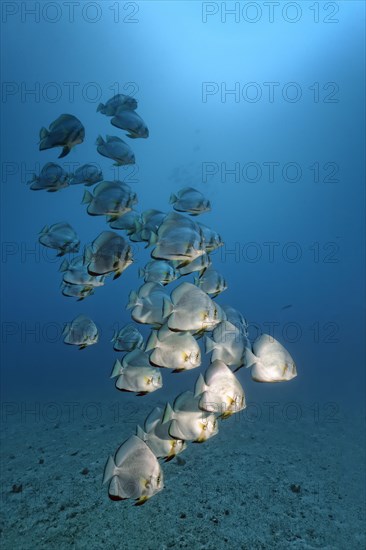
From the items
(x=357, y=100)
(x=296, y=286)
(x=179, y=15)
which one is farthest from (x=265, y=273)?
(x=179, y=15)

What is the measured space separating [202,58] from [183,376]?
31.3m

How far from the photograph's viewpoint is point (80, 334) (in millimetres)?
4449

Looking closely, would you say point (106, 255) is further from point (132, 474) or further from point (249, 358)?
point (132, 474)

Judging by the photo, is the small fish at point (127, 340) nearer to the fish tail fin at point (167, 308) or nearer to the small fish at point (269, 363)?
the fish tail fin at point (167, 308)

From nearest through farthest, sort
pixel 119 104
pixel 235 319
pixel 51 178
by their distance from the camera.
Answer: pixel 235 319 < pixel 51 178 < pixel 119 104

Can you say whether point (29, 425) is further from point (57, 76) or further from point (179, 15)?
point (179, 15)

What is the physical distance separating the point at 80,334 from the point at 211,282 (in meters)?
1.73

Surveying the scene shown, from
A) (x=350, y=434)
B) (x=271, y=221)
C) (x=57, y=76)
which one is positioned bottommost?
(x=350, y=434)

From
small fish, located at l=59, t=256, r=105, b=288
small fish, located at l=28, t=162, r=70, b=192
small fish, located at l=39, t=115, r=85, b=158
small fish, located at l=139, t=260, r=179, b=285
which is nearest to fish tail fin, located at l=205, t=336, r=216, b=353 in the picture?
small fish, located at l=139, t=260, r=179, b=285

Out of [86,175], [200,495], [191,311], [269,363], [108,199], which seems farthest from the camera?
[200,495]

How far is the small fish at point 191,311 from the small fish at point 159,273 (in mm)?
920

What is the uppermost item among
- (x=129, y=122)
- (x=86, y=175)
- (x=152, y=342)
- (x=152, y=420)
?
(x=129, y=122)

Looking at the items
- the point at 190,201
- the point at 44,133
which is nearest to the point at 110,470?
→ the point at 190,201

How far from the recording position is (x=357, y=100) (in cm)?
3631
